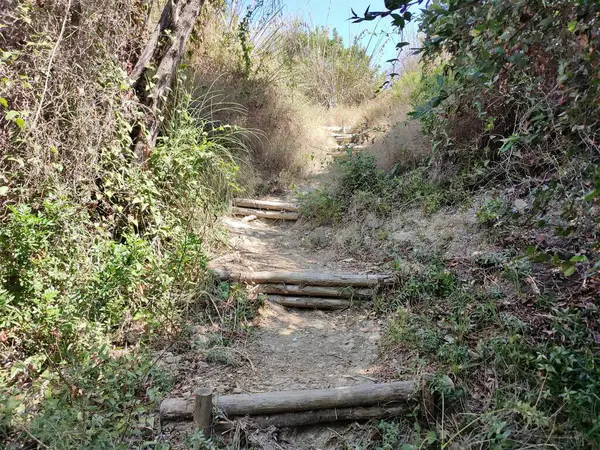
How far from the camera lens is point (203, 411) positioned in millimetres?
2234

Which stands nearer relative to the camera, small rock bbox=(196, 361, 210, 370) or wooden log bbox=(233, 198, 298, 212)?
small rock bbox=(196, 361, 210, 370)

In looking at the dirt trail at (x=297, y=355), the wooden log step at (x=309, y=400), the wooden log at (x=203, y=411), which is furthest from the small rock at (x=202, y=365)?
the wooden log at (x=203, y=411)

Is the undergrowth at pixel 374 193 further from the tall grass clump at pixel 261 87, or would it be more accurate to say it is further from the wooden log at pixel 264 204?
the tall grass clump at pixel 261 87

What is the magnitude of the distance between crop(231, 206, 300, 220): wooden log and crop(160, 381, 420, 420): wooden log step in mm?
3254

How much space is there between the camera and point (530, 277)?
2910mm

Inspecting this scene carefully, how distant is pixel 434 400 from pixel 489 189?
2625 mm

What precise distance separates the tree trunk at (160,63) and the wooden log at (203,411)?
2.24 m

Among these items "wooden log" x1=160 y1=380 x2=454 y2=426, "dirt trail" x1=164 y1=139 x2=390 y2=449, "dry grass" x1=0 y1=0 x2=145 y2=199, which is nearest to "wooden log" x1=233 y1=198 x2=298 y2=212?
"dirt trail" x1=164 y1=139 x2=390 y2=449

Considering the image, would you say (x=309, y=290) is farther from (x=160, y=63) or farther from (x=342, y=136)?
(x=342, y=136)

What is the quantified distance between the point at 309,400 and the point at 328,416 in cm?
15

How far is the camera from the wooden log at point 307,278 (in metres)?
3.62

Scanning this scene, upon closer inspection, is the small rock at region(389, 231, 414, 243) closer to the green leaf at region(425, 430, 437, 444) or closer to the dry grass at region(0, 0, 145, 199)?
the green leaf at region(425, 430, 437, 444)

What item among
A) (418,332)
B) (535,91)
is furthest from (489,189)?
(418,332)

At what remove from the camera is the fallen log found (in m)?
2.38
